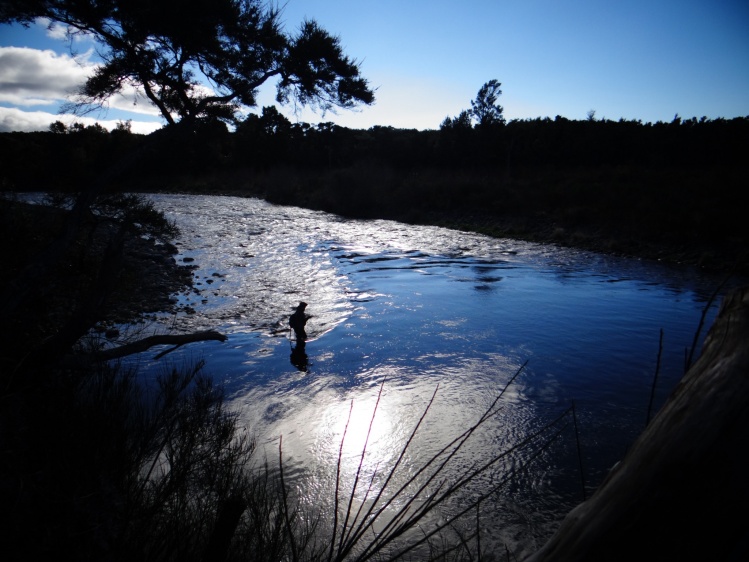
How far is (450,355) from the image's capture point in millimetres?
9164

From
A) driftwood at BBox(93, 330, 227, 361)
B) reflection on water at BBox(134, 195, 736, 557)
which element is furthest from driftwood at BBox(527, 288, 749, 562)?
driftwood at BBox(93, 330, 227, 361)

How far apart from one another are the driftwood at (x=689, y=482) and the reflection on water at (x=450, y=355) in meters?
0.66

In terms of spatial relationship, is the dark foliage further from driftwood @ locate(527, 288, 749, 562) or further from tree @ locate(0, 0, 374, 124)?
driftwood @ locate(527, 288, 749, 562)

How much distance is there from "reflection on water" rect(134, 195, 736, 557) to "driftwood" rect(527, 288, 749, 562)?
2.17 feet

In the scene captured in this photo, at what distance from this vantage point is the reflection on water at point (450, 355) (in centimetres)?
557

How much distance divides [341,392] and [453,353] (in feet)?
9.28

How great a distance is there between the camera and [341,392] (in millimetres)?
→ 7441

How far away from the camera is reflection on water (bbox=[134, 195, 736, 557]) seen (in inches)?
219

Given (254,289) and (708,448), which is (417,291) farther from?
(708,448)

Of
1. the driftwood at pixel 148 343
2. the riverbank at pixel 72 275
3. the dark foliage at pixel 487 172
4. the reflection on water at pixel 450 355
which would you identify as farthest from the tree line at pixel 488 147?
the driftwood at pixel 148 343

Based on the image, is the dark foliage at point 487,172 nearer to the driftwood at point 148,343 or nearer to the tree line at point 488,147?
the tree line at point 488,147

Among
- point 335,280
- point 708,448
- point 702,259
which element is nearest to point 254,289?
point 335,280

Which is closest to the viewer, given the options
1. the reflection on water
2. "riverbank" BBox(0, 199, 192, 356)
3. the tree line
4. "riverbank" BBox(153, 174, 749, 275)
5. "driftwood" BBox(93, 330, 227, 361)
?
"driftwood" BBox(93, 330, 227, 361)

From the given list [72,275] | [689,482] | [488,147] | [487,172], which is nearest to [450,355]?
[72,275]
